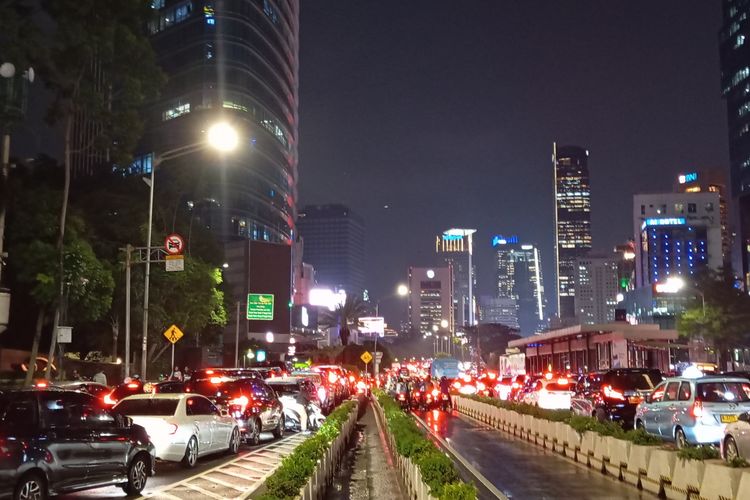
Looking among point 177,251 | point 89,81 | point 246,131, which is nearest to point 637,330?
point 177,251

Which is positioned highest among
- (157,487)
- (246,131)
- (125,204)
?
(246,131)

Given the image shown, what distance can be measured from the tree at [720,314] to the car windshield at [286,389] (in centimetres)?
5049

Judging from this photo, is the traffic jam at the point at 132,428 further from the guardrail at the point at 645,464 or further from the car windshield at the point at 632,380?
the car windshield at the point at 632,380

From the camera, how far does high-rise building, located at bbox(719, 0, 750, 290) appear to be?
164500 mm

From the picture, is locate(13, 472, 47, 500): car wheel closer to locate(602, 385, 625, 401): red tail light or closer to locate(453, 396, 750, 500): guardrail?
locate(453, 396, 750, 500): guardrail

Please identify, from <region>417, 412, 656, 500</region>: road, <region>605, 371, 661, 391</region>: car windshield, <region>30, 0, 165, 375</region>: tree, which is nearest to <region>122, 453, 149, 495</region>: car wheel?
<region>417, 412, 656, 500</region>: road

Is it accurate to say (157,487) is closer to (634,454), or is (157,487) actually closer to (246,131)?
(634,454)

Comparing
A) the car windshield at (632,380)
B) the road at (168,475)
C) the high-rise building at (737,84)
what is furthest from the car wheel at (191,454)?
the high-rise building at (737,84)

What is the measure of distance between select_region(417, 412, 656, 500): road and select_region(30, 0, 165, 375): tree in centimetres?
1622

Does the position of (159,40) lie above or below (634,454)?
above

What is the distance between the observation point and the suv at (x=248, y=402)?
20422 millimetres

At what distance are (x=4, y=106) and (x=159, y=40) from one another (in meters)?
88.6

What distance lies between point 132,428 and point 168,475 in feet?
7.16

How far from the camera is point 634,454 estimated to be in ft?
42.9
